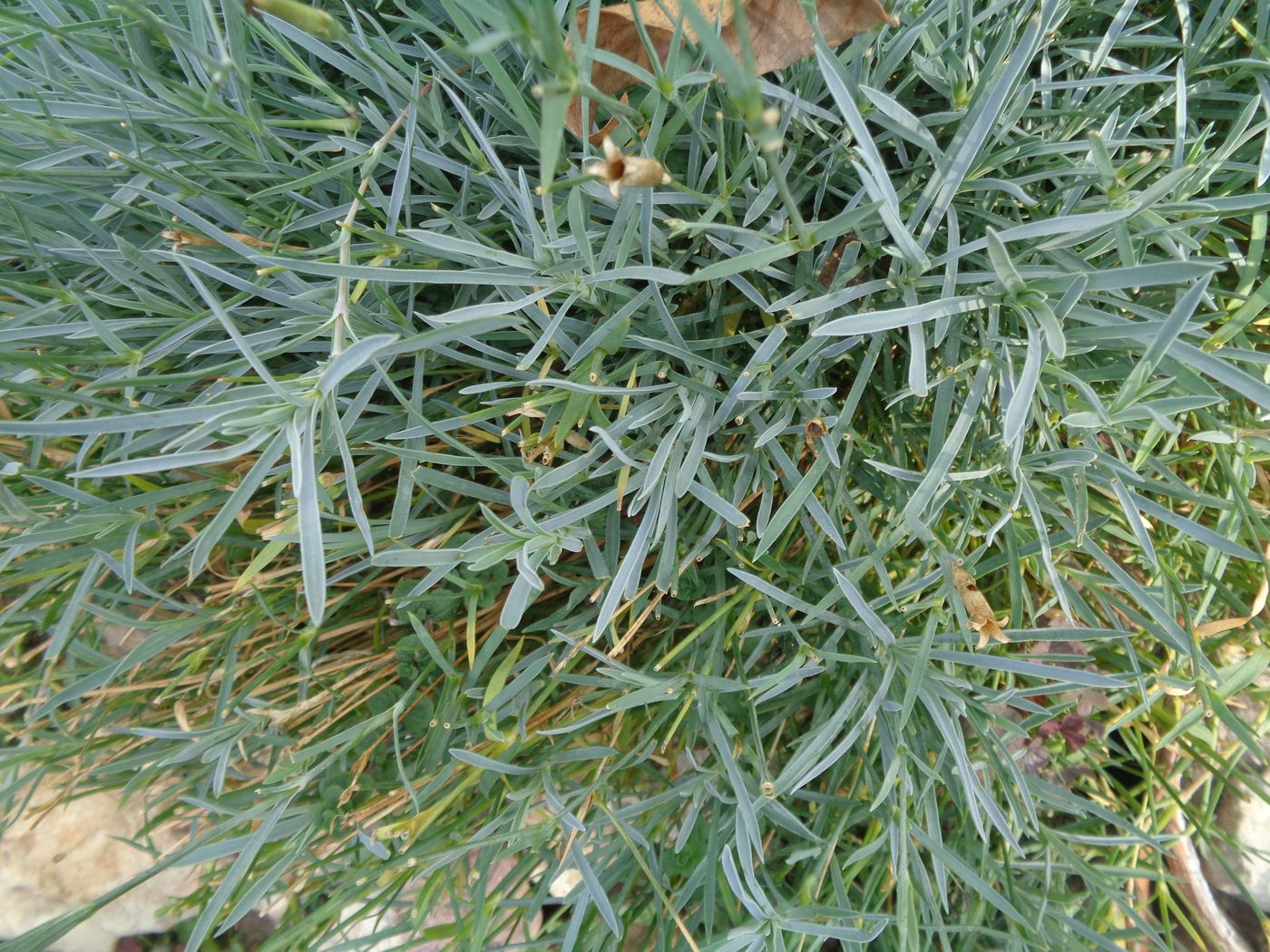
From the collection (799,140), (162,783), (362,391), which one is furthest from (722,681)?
(162,783)

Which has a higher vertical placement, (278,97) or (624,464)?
(278,97)

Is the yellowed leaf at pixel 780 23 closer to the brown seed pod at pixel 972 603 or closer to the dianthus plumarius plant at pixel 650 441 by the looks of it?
the dianthus plumarius plant at pixel 650 441

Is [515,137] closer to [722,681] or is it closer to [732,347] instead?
[732,347]

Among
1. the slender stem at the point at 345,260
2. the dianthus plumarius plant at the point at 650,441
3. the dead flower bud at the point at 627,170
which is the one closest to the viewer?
the dead flower bud at the point at 627,170

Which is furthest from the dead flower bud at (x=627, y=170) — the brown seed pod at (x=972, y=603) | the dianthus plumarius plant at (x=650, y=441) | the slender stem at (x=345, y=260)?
the brown seed pod at (x=972, y=603)

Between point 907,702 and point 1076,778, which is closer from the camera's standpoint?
point 907,702

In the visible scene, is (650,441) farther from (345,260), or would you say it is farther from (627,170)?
(627,170)

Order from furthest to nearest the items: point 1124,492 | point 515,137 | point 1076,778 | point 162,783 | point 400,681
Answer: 1. point 162,783
2. point 1076,778
3. point 400,681
4. point 515,137
5. point 1124,492

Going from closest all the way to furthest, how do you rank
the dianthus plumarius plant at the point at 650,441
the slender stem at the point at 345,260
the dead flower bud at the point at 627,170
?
the dead flower bud at the point at 627,170
the slender stem at the point at 345,260
the dianthus plumarius plant at the point at 650,441

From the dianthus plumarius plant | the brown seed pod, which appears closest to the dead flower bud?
the dianthus plumarius plant
